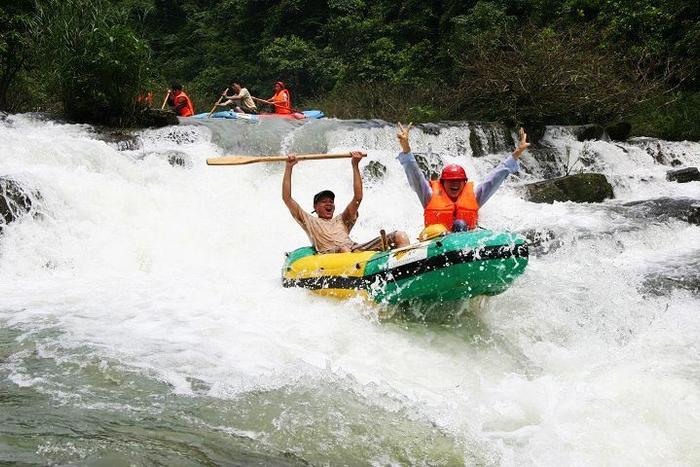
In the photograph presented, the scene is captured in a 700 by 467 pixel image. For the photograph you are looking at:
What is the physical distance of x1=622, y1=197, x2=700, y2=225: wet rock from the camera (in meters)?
8.27

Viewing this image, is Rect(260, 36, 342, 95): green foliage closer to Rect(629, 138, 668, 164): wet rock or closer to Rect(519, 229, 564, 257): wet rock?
Rect(629, 138, 668, 164): wet rock

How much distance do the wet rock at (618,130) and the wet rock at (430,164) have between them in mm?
6036

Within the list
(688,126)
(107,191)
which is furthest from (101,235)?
(688,126)

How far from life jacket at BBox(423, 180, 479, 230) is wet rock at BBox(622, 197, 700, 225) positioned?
13.2 feet

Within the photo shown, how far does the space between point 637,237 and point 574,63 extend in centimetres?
754

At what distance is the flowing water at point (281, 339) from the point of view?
2.79 metres

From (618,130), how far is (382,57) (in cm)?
812

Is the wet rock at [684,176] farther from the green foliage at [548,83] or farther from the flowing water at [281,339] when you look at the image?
the green foliage at [548,83]

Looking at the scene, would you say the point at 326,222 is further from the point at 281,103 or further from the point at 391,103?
the point at 391,103

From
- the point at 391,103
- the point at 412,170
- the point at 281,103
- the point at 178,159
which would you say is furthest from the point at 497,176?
the point at 391,103

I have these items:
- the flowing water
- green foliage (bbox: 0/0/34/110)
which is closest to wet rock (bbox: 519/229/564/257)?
the flowing water

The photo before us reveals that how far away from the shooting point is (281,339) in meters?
4.18

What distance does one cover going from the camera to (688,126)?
602 inches

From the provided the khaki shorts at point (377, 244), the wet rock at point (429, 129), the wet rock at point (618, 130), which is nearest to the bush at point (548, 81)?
the wet rock at point (618, 130)
